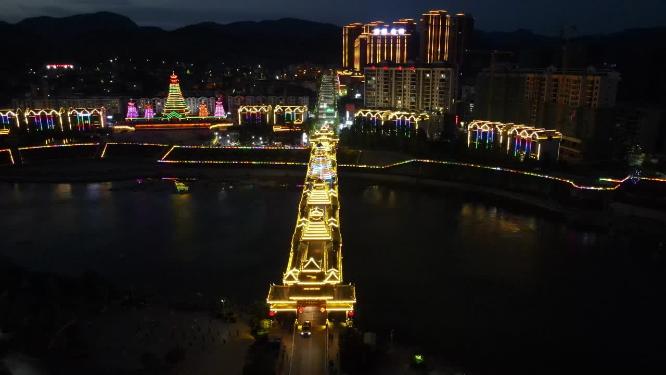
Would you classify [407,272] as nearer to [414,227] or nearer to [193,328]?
[414,227]

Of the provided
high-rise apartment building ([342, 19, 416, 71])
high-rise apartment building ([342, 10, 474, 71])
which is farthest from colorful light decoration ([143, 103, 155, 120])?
high-rise apartment building ([342, 19, 416, 71])

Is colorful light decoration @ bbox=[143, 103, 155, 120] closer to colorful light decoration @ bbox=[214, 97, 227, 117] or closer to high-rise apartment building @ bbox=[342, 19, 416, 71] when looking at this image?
colorful light decoration @ bbox=[214, 97, 227, 117]

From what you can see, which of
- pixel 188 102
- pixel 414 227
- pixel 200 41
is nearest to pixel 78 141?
pixel 188 102

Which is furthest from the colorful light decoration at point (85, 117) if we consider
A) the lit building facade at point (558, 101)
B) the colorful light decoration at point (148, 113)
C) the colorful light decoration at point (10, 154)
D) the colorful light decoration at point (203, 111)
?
the lit building facade at point (558, 101)

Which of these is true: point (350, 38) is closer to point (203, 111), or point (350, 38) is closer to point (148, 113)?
point (203, 111)

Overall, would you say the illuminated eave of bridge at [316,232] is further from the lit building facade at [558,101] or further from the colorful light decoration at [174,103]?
the colorful light decoration at [174,103]
